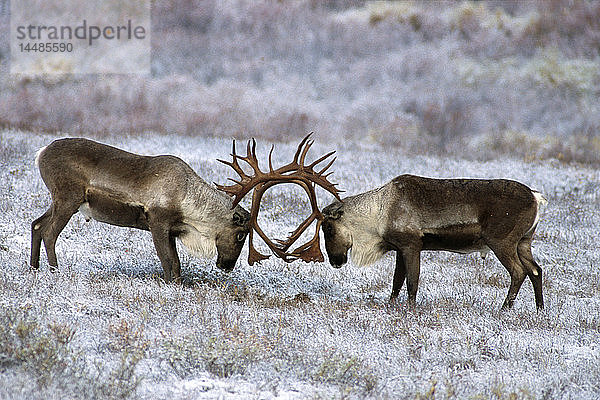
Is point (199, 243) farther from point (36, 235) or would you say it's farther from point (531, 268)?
point (531, 268)

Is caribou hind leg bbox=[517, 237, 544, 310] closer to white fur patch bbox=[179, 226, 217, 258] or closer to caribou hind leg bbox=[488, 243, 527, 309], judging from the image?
caribou hind leg bbox=[488, 243, 527, 309]

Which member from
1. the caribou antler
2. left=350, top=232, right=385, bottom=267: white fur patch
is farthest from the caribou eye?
left=350, top=232, right=385, bottom=267: white fur patch

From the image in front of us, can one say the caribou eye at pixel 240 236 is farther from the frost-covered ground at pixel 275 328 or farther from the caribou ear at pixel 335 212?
the caribou ear at pixel 335 212

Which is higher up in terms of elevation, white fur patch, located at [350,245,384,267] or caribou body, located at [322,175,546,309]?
caribou body, located at [322,175,546,309]

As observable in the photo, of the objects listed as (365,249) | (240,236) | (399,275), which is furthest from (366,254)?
(240,236)

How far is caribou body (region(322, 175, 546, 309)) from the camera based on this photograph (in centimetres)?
761

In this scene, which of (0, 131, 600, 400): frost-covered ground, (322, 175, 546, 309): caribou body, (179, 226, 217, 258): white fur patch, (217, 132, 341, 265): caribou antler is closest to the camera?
(0, 131, 600, 400): frost-covered ground

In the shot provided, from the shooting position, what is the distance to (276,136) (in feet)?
64.6

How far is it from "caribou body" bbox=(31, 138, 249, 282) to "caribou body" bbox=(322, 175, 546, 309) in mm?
1660

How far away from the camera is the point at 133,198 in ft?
25.1

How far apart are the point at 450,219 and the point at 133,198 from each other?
362 centimetres

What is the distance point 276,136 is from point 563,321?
13.2m

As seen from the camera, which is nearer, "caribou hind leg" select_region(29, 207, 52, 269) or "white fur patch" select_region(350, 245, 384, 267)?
"caribou hind leg" select_region(29, 207, 52, 269)

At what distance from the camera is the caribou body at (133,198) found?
7645mm
